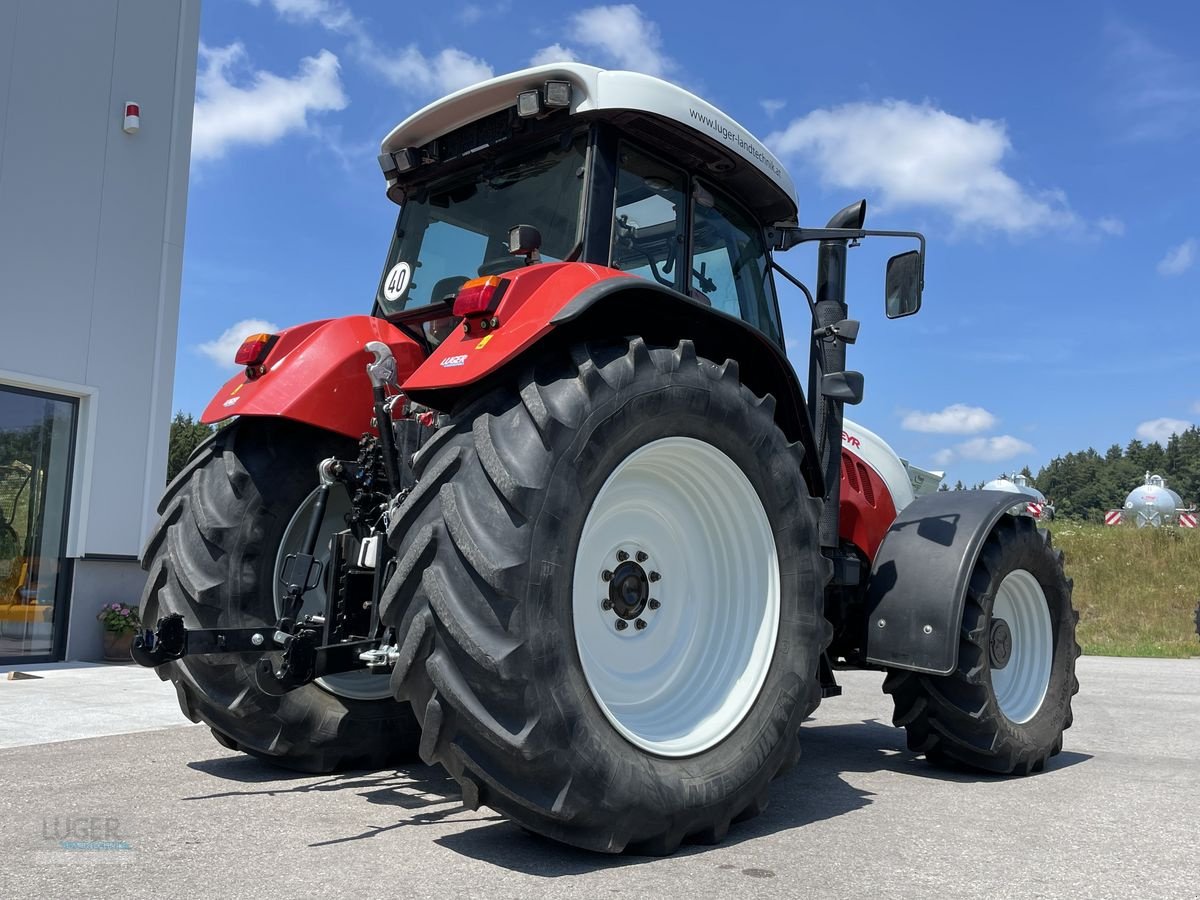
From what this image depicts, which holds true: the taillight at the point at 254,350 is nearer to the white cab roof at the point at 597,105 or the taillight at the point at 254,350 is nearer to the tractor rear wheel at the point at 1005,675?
the white cab roof at the point at 597,105

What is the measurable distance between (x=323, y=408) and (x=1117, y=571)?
A: 758 inches

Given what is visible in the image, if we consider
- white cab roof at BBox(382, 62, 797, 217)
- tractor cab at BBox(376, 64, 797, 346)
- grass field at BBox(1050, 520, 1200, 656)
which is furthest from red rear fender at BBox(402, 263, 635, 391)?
grass field at BBox(1050, 520, 1200, 656)

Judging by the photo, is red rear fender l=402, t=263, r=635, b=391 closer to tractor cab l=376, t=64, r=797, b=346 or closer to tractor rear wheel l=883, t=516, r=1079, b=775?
tractor cab l=376, t=64, r=797, b=346

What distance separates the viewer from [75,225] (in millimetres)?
9367

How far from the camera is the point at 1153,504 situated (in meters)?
35.2

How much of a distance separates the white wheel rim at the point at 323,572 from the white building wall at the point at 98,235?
5.83 metres

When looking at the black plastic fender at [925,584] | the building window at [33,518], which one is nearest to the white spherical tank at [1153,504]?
the black plastic fender at [925,584]

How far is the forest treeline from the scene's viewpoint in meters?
93.8

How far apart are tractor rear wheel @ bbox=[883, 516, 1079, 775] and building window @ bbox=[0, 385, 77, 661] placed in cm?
767

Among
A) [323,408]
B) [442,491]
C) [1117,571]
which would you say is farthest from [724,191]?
[1117,571]

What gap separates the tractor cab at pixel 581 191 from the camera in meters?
3.83

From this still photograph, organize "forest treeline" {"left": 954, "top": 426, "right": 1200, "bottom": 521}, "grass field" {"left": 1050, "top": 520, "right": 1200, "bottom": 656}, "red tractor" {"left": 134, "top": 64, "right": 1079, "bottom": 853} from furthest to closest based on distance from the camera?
"forest treeline" {"left": 954, "top": 426, "right": 1200, "bottom": 521} < "grass field" {"left": 1050, "top": 520, "right": 1200, "bottom": 656} < "red tractor" {"left": 134, "top": 64, "right": 1079, "bottom": 853}

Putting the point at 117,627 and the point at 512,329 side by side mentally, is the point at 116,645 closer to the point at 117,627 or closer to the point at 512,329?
the point at 117,627

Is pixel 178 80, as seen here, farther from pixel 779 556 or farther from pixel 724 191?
pixel 779 556
